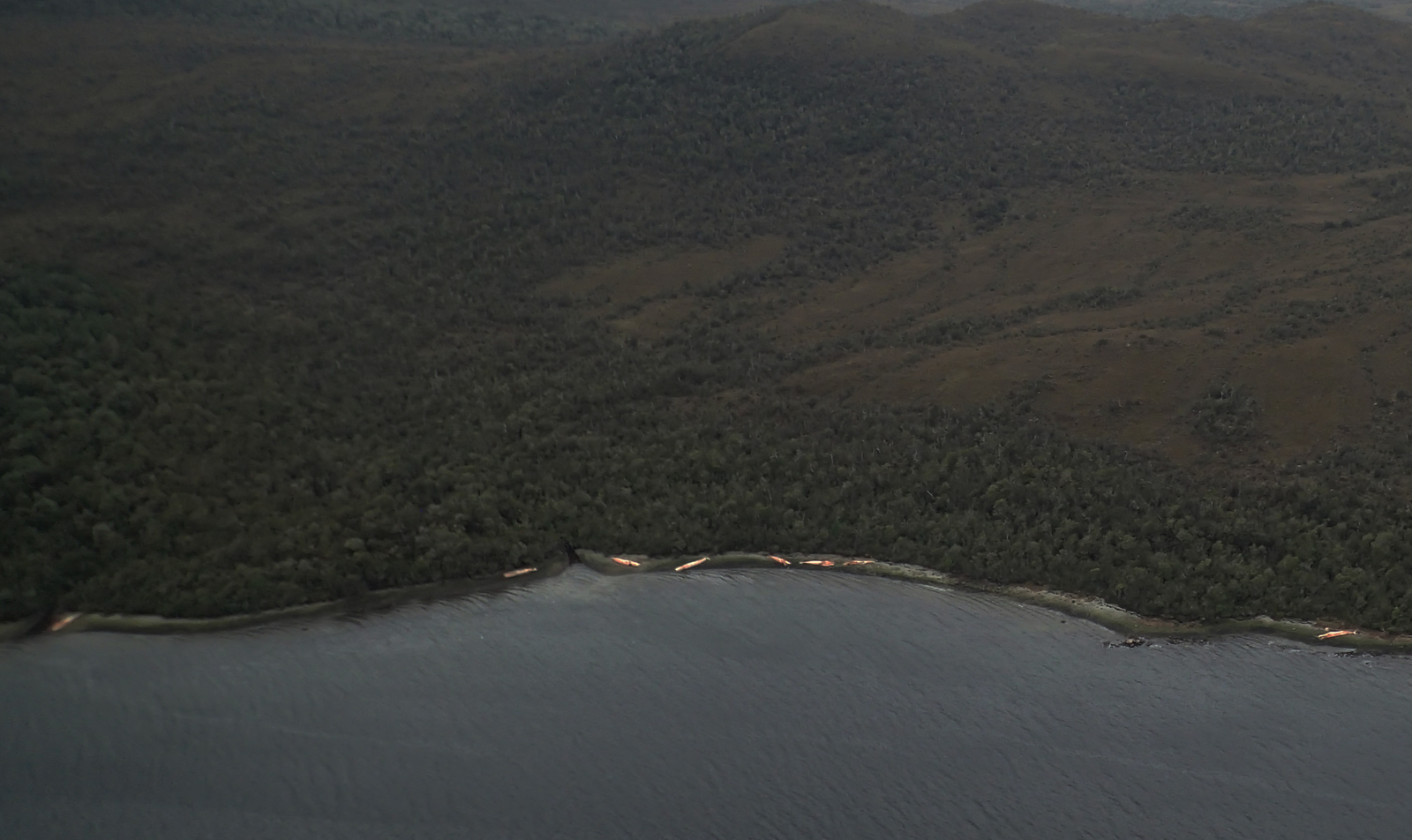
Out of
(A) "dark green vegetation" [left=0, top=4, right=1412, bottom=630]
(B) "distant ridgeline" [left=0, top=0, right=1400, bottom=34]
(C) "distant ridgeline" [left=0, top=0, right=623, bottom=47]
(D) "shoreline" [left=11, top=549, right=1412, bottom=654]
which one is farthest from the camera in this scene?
(B) "distant ridgeline" [left=0, top=0, right=1400, bottom=34]

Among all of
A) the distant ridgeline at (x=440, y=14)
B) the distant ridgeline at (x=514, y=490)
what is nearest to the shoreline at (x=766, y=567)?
the distant ridgeline at (x=514, y=490)

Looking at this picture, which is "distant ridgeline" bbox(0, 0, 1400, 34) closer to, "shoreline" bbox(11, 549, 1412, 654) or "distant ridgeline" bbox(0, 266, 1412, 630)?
"distant ridgeline" bbox(0, 266, 1412, 630)

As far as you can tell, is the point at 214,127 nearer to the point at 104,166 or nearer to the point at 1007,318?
the point at 104,166

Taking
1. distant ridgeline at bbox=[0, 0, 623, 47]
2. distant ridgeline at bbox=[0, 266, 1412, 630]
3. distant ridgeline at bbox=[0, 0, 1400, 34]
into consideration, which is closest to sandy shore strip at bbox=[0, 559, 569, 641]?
distant ridgeline at bbox=[0, 266, 1412, 630]

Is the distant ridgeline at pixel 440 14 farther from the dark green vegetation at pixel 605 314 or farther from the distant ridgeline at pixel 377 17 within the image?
the dark green vegetation at pixel 605 314

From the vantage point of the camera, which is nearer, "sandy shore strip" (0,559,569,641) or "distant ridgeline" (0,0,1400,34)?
"sandy shore strip" (0,559,569,641)

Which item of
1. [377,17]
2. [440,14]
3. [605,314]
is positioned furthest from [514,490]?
[440,14]

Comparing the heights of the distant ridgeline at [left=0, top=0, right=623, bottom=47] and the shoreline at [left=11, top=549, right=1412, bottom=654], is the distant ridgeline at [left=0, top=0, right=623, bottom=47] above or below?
above
